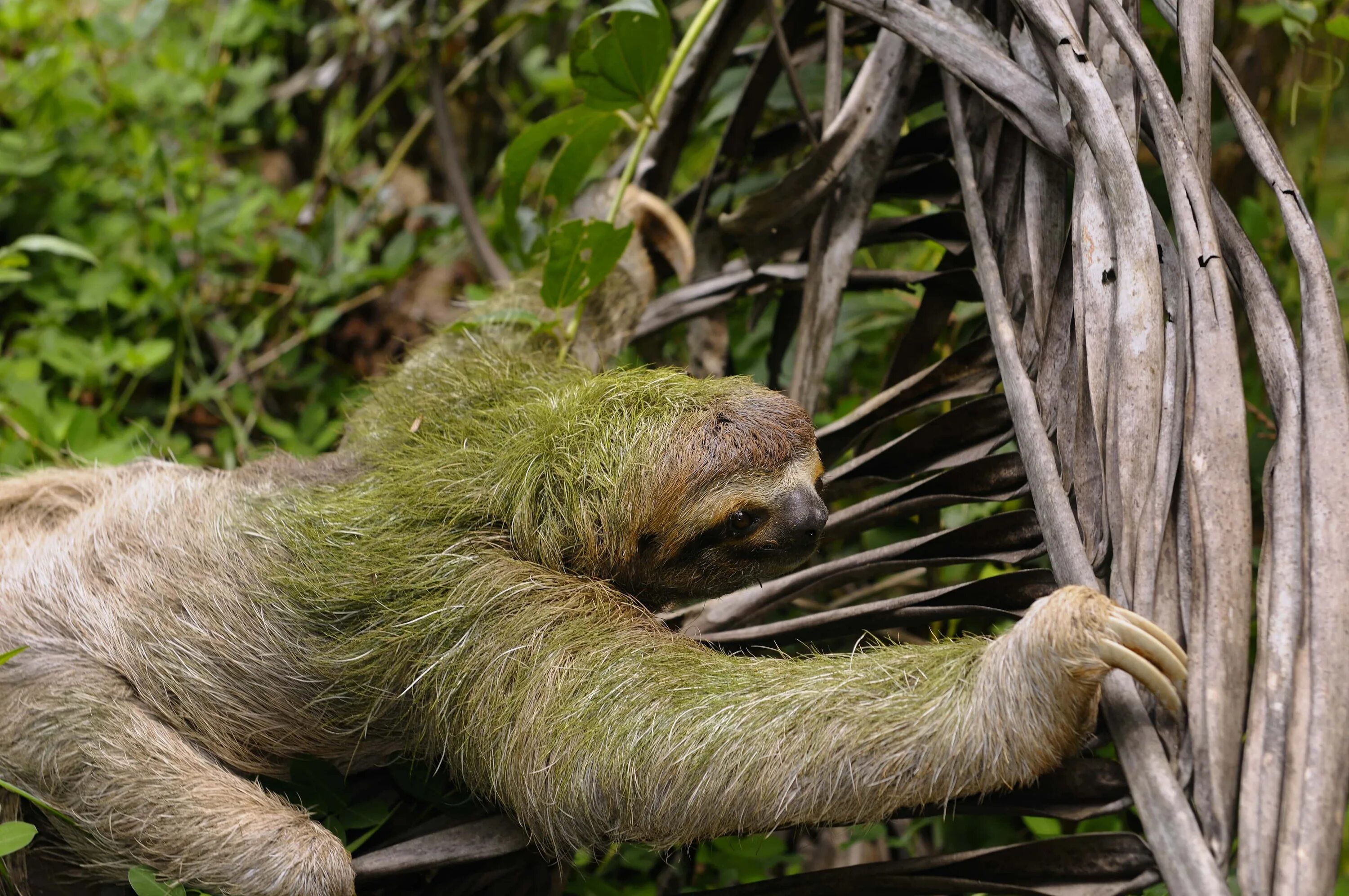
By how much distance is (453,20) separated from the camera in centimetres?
521

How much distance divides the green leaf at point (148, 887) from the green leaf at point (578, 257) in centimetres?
182

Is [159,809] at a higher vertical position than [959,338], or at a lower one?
lower

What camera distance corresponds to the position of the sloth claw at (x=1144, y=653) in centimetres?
189

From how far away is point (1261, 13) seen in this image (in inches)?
145

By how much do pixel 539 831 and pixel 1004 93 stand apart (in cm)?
209

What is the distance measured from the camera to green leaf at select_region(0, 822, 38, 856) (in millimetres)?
2293

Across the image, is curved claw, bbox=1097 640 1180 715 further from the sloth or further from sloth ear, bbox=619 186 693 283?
sloth ear, bbox=619 186 693 283

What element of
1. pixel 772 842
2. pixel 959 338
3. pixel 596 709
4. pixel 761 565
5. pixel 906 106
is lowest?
pixel 772 842

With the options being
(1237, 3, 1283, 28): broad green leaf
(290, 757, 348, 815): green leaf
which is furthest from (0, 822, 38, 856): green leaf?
(1237, 3, 1283, 28): broad green leaf

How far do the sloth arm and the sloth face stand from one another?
237mm

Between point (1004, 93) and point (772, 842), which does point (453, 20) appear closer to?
point (1004, 93)

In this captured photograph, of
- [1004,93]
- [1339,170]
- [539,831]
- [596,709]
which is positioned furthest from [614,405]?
[1339,170]

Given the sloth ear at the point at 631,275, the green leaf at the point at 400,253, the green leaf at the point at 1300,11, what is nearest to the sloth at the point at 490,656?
the sloth ear at the point at 631,275

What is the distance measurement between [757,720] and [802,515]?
0.51 meters
